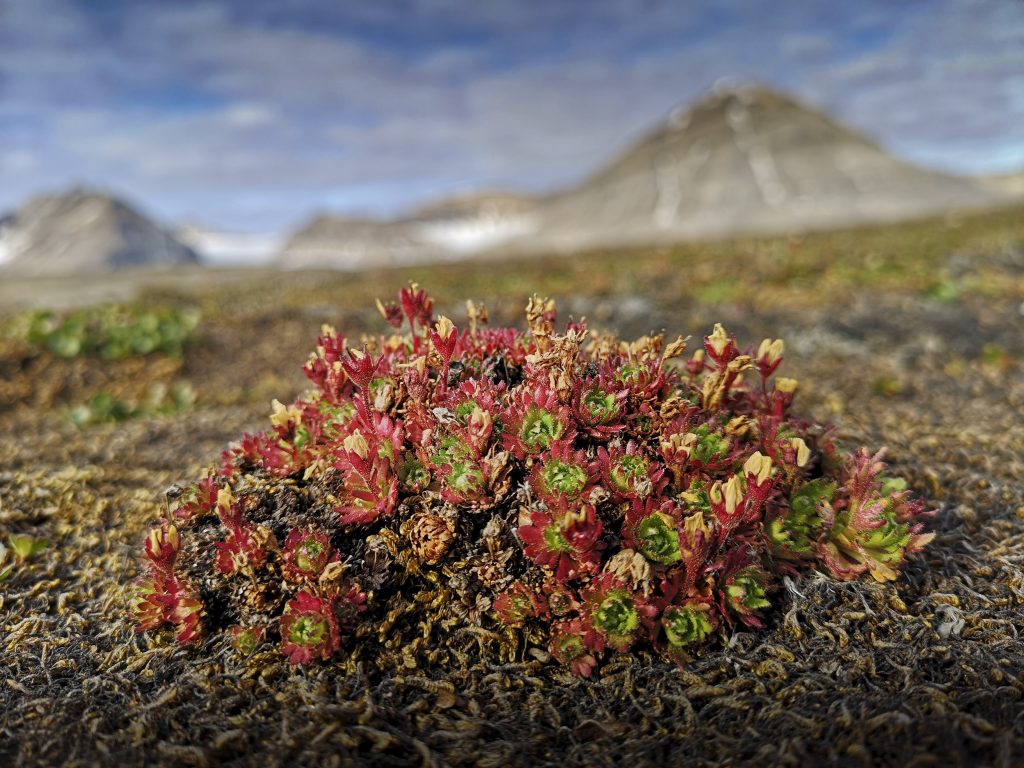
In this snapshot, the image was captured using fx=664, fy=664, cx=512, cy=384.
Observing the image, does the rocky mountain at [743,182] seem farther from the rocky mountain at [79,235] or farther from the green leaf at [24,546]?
the green leaf at [24,546]

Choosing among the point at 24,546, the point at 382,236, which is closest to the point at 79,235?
the point at 382,236

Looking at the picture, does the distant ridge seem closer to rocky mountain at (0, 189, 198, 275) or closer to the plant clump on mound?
rocky mountain at (0, 189, 198, 275)

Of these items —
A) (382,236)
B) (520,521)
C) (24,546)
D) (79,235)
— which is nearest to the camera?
(520,521)

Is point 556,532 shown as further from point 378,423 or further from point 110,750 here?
point 110,750

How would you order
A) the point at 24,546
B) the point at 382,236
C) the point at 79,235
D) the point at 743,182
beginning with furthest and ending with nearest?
the point at 382,236
the point at 743,182
the point at 79,235
the point at 24,546

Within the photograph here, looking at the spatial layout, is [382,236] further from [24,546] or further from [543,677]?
[543,677]
